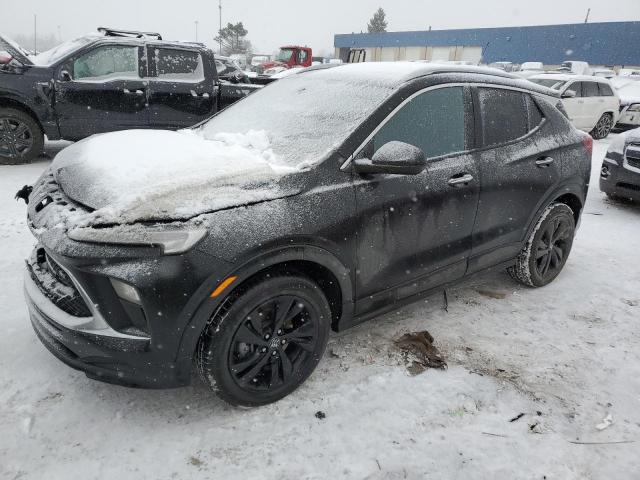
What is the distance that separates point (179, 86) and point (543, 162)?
18.6 feet

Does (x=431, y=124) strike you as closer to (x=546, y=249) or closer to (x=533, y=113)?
(x=533, y=113)

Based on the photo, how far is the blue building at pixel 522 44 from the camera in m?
38.5

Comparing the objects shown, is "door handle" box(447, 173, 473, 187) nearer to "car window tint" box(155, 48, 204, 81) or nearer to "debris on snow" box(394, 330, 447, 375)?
"debris on snow" box(394, 330, 447, 375)

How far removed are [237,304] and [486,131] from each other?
2108 mm

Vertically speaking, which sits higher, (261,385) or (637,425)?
(261,385)

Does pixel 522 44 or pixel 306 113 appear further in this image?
pixel 522 44

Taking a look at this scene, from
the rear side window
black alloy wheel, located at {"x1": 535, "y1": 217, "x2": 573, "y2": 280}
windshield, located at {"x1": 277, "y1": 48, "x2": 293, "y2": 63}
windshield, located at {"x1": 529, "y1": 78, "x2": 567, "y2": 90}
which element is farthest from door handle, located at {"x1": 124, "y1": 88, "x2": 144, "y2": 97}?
windshield, located at {"x1": 277, "y1": 48, "x2": 293, "y2": 63}

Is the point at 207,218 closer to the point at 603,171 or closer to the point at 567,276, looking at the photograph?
the point at 567,276

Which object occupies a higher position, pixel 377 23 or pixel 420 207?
pixel 377 23

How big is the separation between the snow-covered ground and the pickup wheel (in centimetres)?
431

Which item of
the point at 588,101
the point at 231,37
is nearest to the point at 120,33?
the point at 588,101

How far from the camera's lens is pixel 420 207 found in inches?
110

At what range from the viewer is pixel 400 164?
2422 millimetres

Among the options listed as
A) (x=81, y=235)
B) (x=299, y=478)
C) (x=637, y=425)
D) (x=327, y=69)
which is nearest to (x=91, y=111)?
(x=327, y=69)
